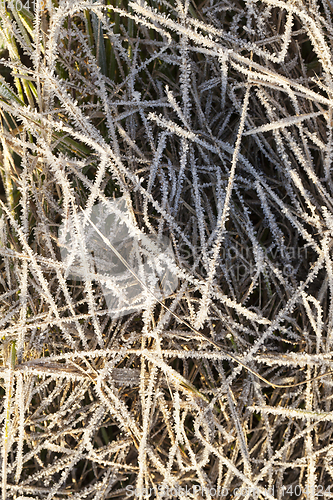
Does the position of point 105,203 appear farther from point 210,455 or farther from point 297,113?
point 210,455

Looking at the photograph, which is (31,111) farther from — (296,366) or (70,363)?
(296,366)

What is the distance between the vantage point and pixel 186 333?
792 mm

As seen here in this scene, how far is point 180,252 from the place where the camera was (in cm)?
83

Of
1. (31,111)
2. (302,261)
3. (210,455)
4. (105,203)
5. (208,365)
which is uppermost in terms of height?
(31,111)

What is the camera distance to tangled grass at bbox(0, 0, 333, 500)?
2.56 feet

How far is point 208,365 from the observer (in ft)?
2.68

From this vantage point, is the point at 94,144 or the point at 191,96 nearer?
the point at 94,144

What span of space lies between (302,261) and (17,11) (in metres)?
0.89

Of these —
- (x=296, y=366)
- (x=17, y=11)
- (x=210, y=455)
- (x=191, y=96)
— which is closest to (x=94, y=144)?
(x=191, y=96)

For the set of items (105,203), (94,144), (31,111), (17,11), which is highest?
(17,11)

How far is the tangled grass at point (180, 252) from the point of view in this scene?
0.78 m

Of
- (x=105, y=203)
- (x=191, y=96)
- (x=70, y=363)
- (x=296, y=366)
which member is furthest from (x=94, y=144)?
(x=296, y=366)

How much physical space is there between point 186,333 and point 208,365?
99 millimetres

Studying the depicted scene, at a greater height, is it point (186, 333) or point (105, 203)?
point (105, 203)
